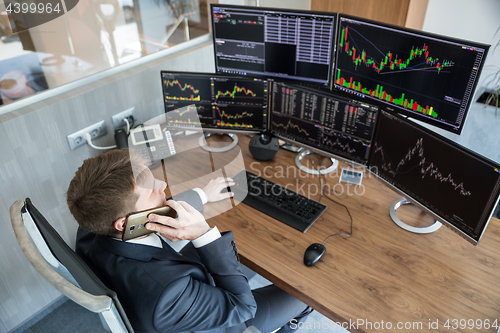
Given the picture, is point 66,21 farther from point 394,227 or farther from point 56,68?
point 394,227

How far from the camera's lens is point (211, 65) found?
2.51 metres

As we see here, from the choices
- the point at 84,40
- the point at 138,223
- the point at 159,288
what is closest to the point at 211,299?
the point at 159,288

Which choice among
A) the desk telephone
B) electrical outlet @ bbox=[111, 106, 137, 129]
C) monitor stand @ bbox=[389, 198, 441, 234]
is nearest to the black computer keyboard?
monitor stand @ bbox=[389, 198, 441, 234]

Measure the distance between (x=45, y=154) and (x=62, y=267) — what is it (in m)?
0.96

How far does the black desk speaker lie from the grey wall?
0.73 m

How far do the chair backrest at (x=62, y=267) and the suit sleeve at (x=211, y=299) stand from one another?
19cm

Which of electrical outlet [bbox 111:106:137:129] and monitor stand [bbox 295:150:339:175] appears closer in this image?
monitor stand [bbox 295:150:339:175]

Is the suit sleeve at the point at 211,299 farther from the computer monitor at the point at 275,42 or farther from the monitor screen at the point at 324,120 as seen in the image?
the computer monitor at the point at 275,42

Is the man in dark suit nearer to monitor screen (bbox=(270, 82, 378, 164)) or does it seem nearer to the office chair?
the office chair

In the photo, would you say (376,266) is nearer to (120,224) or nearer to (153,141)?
(120,224)

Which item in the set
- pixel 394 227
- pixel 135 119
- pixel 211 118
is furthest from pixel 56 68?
pixel 394 227

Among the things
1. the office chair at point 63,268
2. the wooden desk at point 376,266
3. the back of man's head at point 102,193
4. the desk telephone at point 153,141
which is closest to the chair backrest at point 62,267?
the office chair at point 63,268

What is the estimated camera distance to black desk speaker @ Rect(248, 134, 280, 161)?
1888mm

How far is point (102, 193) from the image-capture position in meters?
1.01
